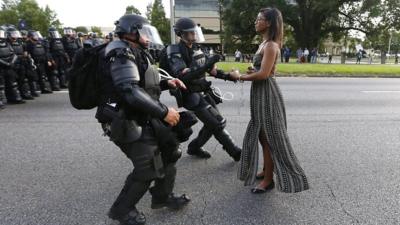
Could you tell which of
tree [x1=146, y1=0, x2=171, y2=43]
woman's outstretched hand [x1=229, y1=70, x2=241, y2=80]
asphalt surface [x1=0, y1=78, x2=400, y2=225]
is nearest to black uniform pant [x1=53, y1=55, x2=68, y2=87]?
asphalt surface [x1=0, y1=78, x2=400, y2=225]

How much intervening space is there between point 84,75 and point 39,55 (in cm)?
811

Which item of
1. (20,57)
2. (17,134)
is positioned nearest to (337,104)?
(17,134)

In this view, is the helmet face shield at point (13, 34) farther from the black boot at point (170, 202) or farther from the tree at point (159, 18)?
the tree at point (159, 18)

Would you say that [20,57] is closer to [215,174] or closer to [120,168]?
[120,168]

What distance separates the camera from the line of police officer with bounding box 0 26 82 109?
26.9 ft

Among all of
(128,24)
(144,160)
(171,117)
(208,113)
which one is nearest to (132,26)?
(128,24)

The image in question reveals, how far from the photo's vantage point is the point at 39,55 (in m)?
9.78

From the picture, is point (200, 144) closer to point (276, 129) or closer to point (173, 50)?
point (173, 50)

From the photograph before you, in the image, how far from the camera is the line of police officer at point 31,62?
8.20 metres

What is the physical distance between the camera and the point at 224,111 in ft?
24.4

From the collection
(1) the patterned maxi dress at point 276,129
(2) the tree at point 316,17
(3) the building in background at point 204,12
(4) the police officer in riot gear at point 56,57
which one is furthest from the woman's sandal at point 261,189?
(3) the building in background at point 204,12

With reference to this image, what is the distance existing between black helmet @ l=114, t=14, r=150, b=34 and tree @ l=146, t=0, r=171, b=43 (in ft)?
170

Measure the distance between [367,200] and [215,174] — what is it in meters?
1.52

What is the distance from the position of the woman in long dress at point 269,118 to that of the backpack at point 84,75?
1.28 metres
